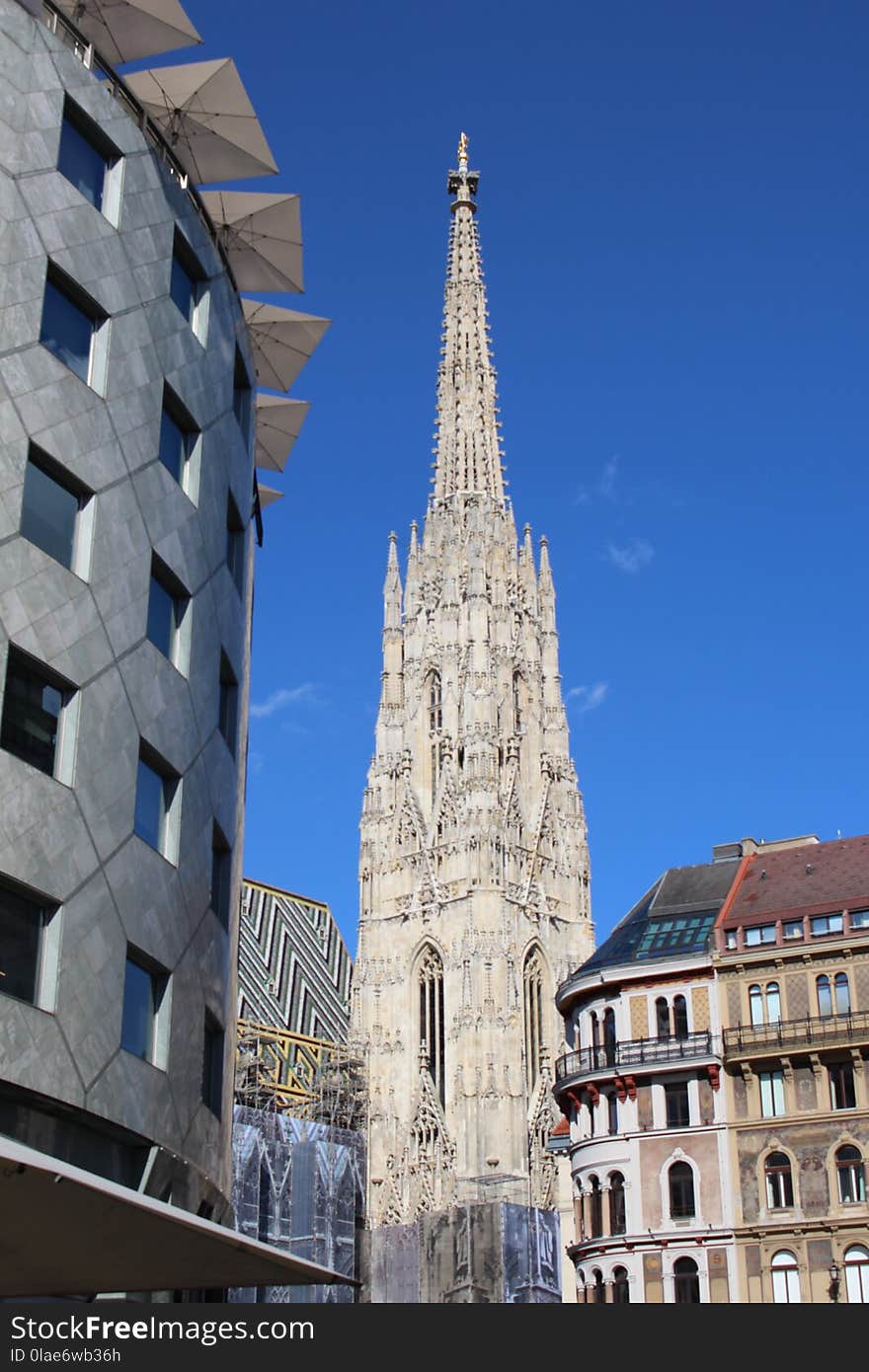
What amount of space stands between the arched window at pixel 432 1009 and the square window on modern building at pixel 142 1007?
217 feet

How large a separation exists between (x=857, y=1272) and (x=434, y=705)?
67.8 metres

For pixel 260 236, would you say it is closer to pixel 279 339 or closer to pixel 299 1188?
pixel 279 339

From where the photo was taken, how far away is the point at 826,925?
39.6m

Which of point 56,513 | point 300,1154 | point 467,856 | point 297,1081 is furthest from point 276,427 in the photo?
point 297,1081

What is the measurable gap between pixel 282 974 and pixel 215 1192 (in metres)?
77.9

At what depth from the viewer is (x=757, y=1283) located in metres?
36.2

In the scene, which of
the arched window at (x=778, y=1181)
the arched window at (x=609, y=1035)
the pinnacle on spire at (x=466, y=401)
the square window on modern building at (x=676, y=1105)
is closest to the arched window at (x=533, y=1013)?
the pinnacle on spire at (x=466, y=401)

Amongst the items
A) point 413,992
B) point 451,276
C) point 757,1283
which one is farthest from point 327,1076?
point 757,1283

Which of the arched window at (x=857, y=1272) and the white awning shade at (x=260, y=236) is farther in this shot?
the white awning shade at (x=260, y=236)

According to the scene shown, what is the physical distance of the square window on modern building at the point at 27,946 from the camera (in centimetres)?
2259

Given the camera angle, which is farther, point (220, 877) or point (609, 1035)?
point (609, 1035)

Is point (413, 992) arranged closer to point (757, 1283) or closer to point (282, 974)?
point (282, 974)

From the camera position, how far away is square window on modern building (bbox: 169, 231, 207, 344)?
31531 millimetres

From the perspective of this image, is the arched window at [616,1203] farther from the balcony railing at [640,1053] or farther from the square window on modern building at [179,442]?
the square window on modern building at [179,442]
